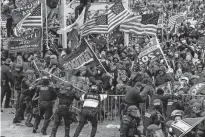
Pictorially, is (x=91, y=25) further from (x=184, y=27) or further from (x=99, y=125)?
(x=184, y=27)

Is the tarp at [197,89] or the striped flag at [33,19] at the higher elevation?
the striped flag at [33,19]

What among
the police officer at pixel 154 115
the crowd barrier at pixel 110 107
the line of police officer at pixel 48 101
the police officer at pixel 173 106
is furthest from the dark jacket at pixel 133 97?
the crowd barrier at pixel 110 107

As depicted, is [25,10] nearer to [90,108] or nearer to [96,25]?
[96,25]

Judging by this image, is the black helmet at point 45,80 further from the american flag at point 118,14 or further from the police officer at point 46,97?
the american flag at point 118,14

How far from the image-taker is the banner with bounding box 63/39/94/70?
48.9 feet

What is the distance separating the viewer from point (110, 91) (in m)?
15.8

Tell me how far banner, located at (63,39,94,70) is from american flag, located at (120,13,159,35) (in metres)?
3.91

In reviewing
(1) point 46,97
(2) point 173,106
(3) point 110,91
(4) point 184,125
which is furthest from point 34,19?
(4) point 184,125

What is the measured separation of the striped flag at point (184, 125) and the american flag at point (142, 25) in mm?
7897

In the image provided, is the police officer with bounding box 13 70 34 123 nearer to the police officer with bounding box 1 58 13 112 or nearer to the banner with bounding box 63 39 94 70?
the banner with bounding box 63 39 94 70

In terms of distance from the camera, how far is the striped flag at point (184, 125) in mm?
10281

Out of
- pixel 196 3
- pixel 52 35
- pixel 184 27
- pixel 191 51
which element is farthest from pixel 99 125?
pixel 196 3

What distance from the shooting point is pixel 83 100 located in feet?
43.8

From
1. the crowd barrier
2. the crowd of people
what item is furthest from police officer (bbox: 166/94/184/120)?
the crowd barrier
